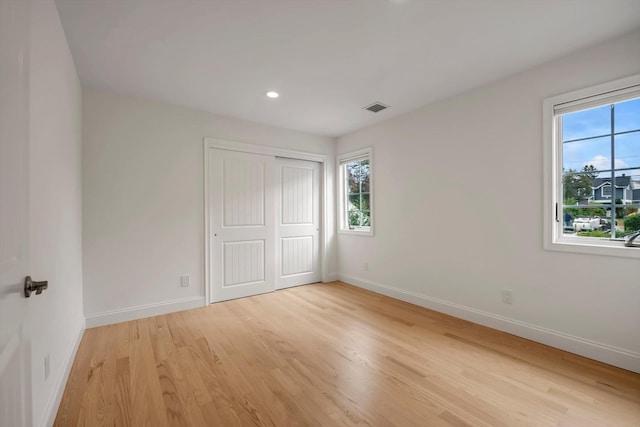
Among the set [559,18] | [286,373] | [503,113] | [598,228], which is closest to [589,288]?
[598,228]

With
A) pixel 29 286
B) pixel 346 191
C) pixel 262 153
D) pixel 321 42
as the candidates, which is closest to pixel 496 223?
pixel 321 42

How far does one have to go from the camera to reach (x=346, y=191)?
4898mm

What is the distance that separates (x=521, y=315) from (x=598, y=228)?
3.26 feet

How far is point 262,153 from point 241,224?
3.51 ft

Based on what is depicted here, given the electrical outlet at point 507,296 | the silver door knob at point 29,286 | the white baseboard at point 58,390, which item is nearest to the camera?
the silver door knob at point 29,286

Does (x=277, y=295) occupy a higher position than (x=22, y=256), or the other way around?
Result: (x=22, y=256)

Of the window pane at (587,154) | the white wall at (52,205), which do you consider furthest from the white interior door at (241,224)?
the window pane at (587,154)

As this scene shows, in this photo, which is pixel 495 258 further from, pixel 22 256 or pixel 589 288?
pixel 22 256

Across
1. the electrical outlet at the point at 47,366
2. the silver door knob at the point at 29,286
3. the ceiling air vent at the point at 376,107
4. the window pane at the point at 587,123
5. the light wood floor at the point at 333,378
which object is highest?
the ceiling air vent at the point at 376,107

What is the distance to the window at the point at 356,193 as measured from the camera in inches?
175

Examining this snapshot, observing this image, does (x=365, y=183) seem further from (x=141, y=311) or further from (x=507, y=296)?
(x=141, y=311)

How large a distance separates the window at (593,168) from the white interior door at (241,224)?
129 inches

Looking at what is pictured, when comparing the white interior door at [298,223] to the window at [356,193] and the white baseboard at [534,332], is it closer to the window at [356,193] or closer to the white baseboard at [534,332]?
the window at [356,193]

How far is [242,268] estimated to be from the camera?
13.1 feet
